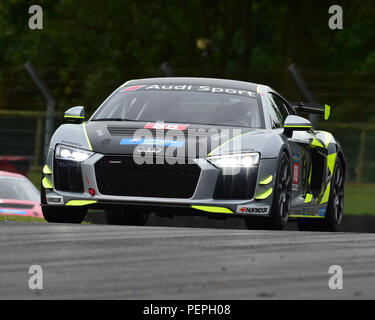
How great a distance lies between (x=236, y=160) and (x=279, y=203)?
626mm

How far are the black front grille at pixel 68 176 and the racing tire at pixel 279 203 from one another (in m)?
1.37

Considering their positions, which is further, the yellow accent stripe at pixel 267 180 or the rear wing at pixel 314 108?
the rear wing at pixel 314 108

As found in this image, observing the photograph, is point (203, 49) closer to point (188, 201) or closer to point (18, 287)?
point (188, 201)

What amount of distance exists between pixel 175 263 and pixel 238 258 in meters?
0.47

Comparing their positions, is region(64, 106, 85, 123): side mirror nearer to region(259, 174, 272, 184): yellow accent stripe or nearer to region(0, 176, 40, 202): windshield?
region(259, 174, 272, 184): yellow accent stripe

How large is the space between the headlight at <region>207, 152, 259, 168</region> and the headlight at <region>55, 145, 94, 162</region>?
0.97m

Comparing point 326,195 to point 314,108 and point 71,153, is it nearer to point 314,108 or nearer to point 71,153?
point 314,108

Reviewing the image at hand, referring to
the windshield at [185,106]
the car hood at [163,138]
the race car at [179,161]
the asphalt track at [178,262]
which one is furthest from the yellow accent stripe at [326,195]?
the asphalt track at [178,262]

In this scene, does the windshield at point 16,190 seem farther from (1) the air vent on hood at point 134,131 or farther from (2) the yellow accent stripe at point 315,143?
(1) the air vent on hood at point 134,131

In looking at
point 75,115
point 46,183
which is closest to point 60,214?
point 46,183

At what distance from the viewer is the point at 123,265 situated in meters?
6.67

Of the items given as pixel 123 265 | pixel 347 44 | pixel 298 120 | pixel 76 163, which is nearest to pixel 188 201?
pixel 76 163

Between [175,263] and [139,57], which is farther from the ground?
[175,263]

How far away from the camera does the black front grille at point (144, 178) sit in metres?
8.93
